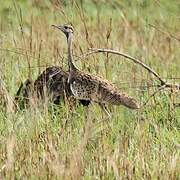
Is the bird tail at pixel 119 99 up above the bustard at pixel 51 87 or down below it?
below

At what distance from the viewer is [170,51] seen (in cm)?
684

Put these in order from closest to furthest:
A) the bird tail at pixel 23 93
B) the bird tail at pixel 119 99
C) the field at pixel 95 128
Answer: the field at pixel 95 128, the bird tail at pixel 119 99, the bird tail at pixel 23 93

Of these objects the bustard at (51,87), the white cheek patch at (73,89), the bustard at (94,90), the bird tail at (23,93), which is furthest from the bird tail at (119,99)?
the bird tail at (23,93)

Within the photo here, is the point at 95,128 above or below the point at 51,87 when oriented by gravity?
below

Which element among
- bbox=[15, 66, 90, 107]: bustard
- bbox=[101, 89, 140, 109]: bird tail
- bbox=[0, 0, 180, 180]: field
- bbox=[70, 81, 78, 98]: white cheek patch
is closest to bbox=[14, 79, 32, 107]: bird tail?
bbox=[15, 66, 90, 107]: bustard

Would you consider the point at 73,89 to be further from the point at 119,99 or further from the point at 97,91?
the point at 119,99

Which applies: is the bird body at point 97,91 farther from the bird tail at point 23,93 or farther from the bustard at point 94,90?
the bird tail at point 23,93

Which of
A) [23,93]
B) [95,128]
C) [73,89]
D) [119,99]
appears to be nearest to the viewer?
[95,128]

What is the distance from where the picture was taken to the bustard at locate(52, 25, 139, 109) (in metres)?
4.81

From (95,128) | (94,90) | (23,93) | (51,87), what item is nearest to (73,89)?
(94,90)

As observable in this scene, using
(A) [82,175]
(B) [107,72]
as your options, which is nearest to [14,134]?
(A) [82,175]

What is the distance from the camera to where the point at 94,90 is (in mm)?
4906

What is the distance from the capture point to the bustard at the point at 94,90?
4.81 meters

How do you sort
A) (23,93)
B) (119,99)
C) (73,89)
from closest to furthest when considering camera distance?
(119,99) < (73,89) < (23,93)
